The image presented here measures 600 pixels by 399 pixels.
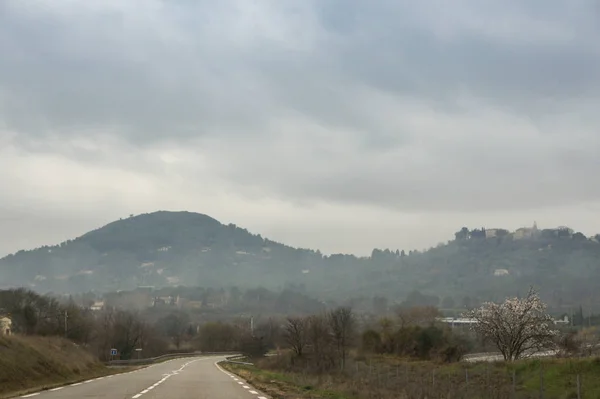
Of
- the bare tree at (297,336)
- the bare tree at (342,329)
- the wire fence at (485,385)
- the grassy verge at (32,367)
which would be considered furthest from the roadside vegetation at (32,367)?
the bare tree at (342,329)

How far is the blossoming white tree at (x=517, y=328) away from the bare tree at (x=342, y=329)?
60.9 ft

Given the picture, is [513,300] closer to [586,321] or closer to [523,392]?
[523,392]

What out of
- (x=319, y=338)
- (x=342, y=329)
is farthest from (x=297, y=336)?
(x=342, y=329)

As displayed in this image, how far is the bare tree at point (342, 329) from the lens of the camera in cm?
7488

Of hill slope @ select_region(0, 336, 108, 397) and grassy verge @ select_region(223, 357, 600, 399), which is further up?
hill slope @ select_region(0, 336, 108, 397)

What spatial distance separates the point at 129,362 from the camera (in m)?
84.9

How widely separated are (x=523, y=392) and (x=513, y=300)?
35.4 meters

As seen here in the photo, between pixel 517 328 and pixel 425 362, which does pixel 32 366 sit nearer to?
pixel 425 362

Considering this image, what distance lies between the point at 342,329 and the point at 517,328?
25859mm

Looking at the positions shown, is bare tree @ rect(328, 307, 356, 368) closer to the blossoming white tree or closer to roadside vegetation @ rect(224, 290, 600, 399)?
roadside vegetation @ rect(224, 290, 600, 399)

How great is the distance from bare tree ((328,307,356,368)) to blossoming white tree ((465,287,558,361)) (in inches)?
731

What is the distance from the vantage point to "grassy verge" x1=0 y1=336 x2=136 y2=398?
959 inches

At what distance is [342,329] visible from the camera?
76.8m

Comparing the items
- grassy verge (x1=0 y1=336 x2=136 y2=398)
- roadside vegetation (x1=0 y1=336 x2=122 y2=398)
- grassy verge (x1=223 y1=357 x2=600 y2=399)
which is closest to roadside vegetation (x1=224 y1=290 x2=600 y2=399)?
grassy verge (x1=223 y1=357 x2=600 y2=399)
